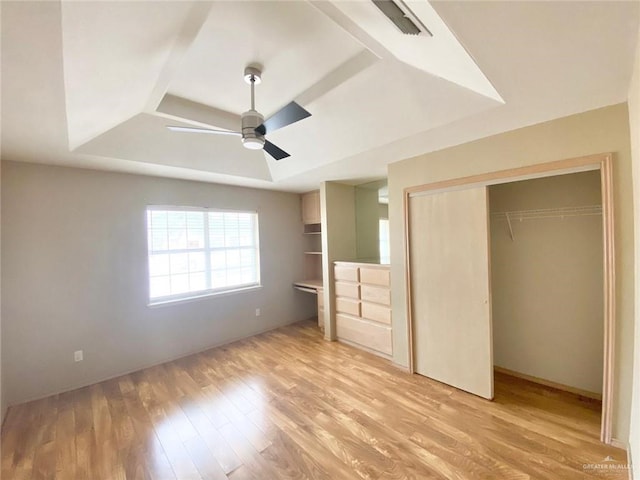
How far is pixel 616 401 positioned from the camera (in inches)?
70.0

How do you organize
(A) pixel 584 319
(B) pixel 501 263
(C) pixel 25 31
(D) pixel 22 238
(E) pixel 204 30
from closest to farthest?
(C) pixel 25 31, (E) pixel 204 30, (A) pixel 584 319, (D) pixel 22 238, (B) pixel 501 263

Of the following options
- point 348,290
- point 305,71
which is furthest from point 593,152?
point 348,290

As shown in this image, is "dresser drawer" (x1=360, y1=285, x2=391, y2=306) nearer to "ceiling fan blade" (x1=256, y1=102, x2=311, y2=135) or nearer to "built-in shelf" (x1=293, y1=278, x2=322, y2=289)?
"built-in shelf" (x1=293, y1=278, x2=322, y2=289)

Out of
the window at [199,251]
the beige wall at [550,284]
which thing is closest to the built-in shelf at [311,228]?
the window at [199,251]

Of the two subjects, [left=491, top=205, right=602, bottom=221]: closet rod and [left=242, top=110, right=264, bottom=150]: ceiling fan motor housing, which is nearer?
[left=242, top=110, right=264, bottom=150]: ceiling fan motor housing

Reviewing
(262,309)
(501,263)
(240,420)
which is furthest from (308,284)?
(501,263)

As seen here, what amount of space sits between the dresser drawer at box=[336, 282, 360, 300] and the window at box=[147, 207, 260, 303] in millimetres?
1466

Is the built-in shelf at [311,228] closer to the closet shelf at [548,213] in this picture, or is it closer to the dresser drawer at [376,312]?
the dresser drawer at [376,312]

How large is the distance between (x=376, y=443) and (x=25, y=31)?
3035mm

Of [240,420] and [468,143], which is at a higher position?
[468,143]

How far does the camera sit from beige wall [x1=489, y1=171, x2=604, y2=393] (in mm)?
2336

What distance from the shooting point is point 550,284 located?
2.54 metres

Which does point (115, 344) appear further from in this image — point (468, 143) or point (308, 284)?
point (468, 143)

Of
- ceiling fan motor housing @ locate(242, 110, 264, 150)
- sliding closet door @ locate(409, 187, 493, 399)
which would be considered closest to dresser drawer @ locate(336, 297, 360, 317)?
sliding closet door @ locate(409, 187, 493, 399)
